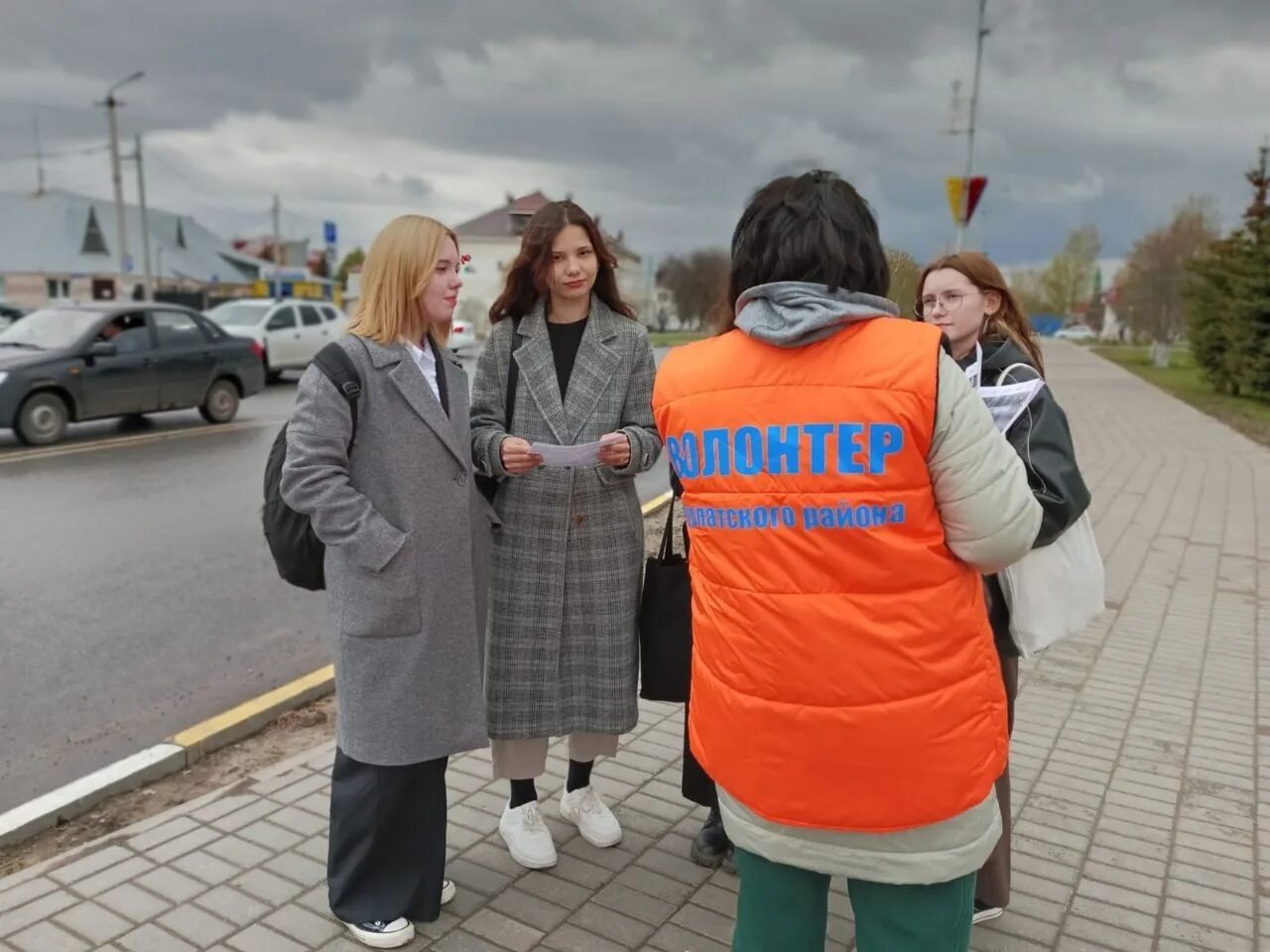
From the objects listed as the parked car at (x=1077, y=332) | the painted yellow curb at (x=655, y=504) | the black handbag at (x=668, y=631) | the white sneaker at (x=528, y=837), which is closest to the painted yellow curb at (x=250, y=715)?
the white sneaker at (x=528, y=837)

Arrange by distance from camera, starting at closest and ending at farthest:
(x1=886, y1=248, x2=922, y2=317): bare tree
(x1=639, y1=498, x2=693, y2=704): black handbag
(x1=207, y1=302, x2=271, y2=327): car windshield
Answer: (x1=639, y1=498, x2=693, y2=704): black handbag
(x1=886, y1=248, x2=922, y2=317): bare tree
(x1=207, y1=302, x2=271, y2=327): car windshield

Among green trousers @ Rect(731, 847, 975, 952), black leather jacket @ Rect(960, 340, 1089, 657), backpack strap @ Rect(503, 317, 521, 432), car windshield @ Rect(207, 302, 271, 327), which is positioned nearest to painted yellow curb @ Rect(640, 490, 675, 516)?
backpack strap @ Rect(503, 317, 521, 432)

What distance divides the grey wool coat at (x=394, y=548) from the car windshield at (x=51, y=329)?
11004mm

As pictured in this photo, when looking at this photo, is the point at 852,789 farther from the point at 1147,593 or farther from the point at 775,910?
the point at 1147,593

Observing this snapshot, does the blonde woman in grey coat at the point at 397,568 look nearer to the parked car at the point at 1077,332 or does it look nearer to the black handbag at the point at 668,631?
the black handbag at the point at 668,631

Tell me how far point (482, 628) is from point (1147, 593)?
5.30m

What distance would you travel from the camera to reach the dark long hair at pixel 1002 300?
8.67 feet

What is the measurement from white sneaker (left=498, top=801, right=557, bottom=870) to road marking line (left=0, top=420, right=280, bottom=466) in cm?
916

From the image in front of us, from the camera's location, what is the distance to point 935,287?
8.81ft

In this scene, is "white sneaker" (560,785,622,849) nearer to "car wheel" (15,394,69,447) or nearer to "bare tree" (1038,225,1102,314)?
"car wheel" (15,394,69,447)

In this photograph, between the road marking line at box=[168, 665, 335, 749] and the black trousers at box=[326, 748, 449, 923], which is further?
the road marking line at box=[168, 665, 335, 749]

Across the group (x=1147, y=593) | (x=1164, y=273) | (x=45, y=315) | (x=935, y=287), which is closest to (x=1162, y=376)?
(x=1164, y=273)

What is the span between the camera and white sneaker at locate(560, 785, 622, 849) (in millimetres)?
3252

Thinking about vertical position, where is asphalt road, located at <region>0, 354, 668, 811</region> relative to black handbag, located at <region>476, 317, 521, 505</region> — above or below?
below
